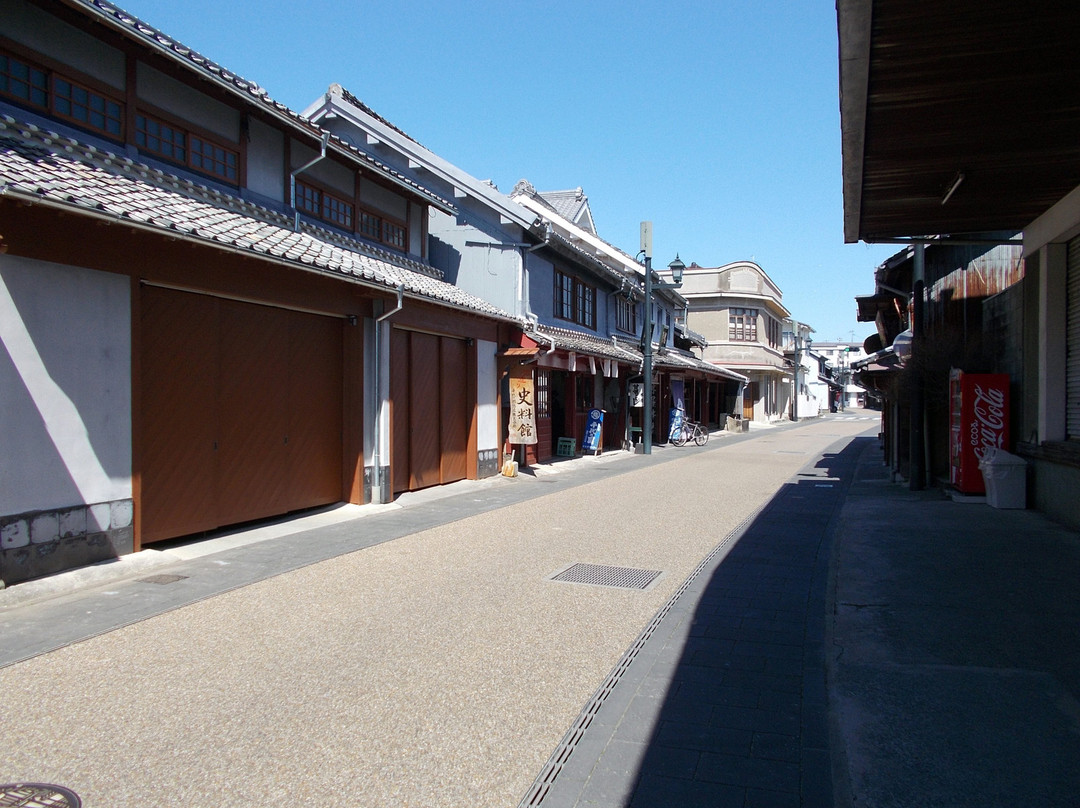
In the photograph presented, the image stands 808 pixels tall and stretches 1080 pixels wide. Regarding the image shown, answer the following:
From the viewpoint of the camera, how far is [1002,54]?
521cm

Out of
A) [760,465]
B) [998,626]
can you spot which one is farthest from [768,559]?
[760,465]

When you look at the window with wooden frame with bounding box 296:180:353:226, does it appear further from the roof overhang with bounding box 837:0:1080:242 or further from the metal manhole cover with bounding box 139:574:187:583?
the roof overhang with bounding box 837:0:1080:242

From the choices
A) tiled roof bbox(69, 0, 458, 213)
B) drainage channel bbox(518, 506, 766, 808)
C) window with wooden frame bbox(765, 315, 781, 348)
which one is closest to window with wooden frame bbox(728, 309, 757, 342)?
window with wooden frame bbox(765, 315, 781, 348)

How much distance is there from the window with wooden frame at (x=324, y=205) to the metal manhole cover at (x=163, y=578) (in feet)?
21.6

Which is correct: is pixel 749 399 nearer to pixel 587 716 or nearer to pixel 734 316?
pixel 734 316

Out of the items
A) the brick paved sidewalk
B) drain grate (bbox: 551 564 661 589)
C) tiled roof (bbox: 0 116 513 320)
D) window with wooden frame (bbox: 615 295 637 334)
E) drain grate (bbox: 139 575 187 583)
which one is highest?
window with wooden frame (bbox: 615 295 637 334)

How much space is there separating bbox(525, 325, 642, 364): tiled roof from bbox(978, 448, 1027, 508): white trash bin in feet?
26.7

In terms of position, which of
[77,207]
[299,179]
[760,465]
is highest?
[299,179]

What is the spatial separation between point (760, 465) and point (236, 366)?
14.4m

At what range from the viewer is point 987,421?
11047 mm

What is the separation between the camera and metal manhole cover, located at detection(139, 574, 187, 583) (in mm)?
6926

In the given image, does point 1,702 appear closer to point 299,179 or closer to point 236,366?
point 236,366

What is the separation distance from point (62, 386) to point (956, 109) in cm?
796

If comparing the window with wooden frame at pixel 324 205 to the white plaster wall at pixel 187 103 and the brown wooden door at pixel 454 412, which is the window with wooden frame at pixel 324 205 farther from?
the brown wooden door at pixel 454 412
